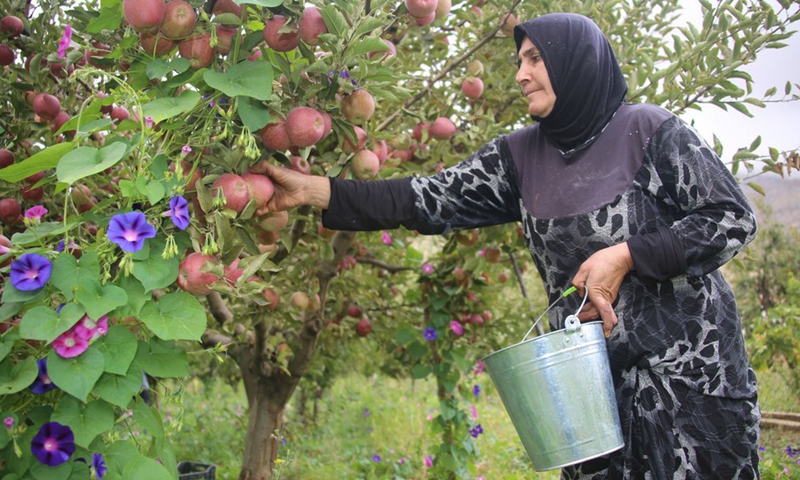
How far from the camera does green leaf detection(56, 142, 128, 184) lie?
1.16 meters

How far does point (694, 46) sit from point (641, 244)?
0.90 m

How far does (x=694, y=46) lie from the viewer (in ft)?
6.89

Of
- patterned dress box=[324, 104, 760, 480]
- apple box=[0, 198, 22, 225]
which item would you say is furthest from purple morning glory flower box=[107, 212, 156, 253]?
patterned dress box=[324, 104, 760, 480]

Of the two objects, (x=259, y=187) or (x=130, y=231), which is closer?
(x=130, y=231)

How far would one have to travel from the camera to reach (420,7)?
1767 mm

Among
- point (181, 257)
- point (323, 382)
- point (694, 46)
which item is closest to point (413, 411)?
point (323, 382)

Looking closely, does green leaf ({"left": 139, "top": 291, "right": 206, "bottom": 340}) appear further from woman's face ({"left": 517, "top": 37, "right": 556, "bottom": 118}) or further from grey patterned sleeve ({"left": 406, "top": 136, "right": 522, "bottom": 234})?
woman's face ({"left": 517, "top": 37, "right": 556, "bottom": 118})

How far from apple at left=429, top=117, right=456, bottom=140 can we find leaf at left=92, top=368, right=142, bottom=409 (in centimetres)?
144

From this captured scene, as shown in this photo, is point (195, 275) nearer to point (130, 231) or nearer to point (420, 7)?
point (130, 231)

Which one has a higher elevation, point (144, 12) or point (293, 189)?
point (144, 12)

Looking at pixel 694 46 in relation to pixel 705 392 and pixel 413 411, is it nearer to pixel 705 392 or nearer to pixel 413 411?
pixel 705 392

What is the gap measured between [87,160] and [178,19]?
31 centimetres

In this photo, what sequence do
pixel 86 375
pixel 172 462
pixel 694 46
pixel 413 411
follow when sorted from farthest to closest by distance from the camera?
1. pixel 413 411
2. pixel 694 46
3. pixel 172 462
4. pixel 86 375

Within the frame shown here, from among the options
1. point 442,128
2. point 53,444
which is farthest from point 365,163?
point 53,444
